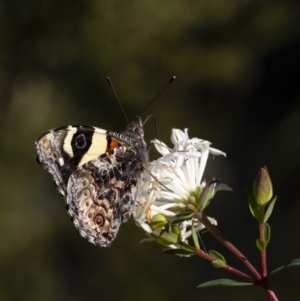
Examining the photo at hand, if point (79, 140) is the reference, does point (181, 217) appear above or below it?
below

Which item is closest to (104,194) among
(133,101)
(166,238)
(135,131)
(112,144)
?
(112,144)

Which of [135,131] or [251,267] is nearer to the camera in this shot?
[251,267]

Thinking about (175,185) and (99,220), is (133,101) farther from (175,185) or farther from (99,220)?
(175,185)

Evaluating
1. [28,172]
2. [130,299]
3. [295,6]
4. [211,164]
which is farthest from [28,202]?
[295,6]

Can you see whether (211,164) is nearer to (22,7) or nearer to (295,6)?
(295,6)

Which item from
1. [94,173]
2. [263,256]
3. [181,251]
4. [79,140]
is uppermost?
[79,140]

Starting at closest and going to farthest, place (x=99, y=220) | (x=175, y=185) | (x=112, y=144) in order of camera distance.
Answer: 1. (x=175, y=185)
2. (x=99, y=220)
3. (x=112, y=144)
